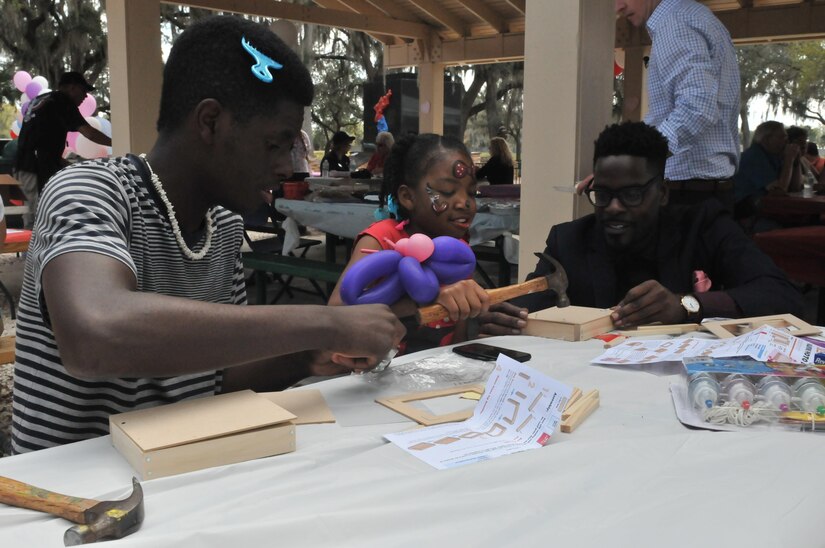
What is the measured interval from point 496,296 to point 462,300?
0.72ft

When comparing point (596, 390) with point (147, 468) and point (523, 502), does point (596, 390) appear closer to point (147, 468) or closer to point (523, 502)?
point (523, 502)

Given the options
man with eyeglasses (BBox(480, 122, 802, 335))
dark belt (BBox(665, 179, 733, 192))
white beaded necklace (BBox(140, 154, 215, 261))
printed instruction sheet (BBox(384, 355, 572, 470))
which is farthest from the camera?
Result: dark belt (BBox(665, 179, 733, 192))

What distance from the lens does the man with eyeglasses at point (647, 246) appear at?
2.66 meters

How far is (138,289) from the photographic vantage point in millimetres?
1553

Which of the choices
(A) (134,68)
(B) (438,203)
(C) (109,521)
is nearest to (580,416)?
(C) (109,521)

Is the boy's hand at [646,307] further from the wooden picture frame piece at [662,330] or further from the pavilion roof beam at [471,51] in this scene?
the pavilion roof beam at [471,51]

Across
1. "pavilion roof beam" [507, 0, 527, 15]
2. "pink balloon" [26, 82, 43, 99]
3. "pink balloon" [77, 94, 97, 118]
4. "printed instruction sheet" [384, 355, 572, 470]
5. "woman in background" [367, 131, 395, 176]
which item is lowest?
"printed instruction sheet" [384, 355, 572, 470]

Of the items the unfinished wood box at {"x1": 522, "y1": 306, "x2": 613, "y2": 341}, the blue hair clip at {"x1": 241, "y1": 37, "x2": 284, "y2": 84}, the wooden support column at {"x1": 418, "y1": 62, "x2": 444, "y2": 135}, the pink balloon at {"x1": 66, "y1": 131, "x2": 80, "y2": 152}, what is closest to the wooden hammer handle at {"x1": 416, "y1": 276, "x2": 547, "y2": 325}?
the unfinished wood box at {"x1": 522, "y1": 306, "x2": 613, "y2": 341}

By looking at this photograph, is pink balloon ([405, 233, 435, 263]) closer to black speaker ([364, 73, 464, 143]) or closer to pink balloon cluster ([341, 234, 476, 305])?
pink balloon cluster ([341, 234, 476, 305])

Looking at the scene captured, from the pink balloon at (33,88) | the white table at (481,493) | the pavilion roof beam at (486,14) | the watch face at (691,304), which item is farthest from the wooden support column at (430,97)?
the white table at (481,493)

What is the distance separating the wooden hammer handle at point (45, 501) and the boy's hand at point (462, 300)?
93 cm

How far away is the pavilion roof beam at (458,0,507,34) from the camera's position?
11.3 meters

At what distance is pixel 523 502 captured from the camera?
3.60 ft

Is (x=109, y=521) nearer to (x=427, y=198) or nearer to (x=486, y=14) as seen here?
(x=427, y=198)
